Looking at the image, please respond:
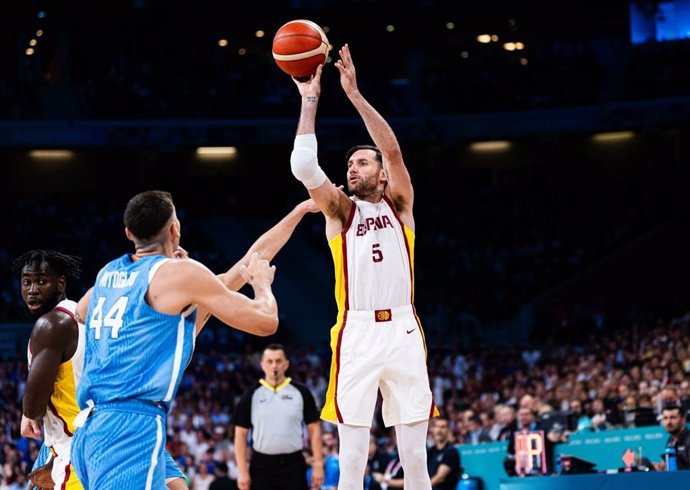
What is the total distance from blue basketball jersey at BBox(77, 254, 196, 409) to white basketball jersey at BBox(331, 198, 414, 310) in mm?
2319

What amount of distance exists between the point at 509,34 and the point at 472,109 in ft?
16.3

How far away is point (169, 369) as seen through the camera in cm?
591

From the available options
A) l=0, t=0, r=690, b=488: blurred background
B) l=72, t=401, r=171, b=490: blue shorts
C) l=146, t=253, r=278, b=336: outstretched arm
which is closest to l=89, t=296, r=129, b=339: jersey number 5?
l=146, t=253, r=278, b=336: outstretched arm

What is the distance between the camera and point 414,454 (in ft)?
25.9

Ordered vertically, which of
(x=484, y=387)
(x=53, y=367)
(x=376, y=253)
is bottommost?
(x=53, y=367)

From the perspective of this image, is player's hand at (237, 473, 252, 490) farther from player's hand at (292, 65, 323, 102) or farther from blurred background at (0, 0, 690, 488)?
blurred background at (0, 0, 690, 488)

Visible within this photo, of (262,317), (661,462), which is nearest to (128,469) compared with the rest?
(262,317)

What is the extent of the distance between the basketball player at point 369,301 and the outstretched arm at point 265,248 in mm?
274

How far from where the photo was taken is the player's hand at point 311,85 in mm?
8047

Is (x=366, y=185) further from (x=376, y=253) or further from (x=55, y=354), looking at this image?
(x=55, y=354)

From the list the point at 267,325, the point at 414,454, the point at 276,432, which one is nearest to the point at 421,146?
the point at 276,432

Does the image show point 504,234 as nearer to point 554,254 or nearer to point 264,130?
point 554,254

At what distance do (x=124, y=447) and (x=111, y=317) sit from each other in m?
0.66

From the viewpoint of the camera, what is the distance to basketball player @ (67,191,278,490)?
582cm
